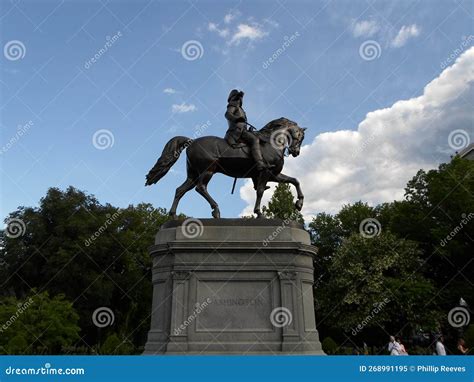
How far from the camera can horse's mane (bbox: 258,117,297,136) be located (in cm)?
1775

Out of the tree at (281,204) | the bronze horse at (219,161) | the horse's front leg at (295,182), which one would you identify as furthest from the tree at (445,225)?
the bronze horse at (219,161)

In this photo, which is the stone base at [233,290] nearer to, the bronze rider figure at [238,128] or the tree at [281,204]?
the bronze rider figure at [238,128]

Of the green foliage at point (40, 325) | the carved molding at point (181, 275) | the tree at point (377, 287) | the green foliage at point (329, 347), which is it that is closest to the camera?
the carved molding at point (181, 275)

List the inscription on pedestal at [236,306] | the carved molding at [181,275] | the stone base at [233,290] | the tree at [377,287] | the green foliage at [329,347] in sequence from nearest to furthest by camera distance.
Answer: the stone base at [233,290]
the inscription on pedestal at [236,306]
the carved molding at [181,275]
the green foliage at [329,347]
the tree at [377,287]

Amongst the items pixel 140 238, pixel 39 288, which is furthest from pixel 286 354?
pixel 140 238

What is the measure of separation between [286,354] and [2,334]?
1868 centimetres

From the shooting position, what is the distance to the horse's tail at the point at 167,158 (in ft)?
56.4

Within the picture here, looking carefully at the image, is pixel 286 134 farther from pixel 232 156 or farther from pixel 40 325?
pixel 40 325

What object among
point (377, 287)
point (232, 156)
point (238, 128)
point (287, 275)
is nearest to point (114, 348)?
point (287, 275)

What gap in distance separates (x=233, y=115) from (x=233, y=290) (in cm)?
602

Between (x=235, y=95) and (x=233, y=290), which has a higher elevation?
(x=235, y=95)

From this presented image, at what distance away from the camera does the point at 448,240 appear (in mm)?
38062

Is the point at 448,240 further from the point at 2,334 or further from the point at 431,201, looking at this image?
the point at 2,334

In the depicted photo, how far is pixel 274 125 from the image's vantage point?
1791 centimetres
